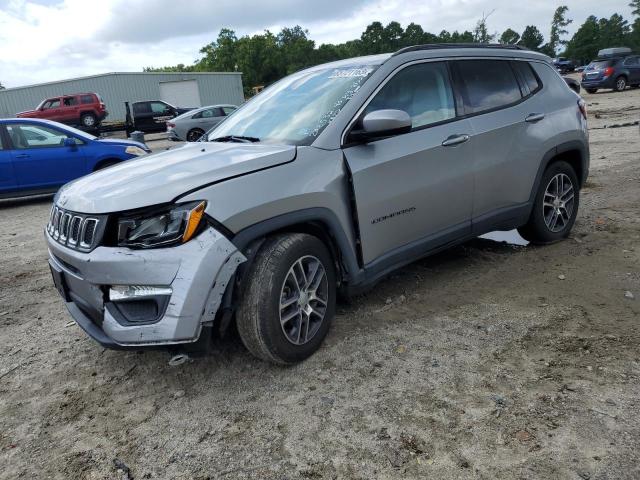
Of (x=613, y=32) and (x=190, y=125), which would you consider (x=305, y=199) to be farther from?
(x=613, y=32)

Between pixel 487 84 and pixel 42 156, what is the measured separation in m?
7.91

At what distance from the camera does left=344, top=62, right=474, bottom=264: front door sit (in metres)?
3.30

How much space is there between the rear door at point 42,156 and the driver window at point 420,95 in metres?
7.40

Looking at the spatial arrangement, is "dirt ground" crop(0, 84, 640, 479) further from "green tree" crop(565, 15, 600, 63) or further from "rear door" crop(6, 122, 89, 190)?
"green tree" crop(565, 15, 600, 63)

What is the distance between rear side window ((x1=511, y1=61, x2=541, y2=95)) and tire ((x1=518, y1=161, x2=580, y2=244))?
716 mm

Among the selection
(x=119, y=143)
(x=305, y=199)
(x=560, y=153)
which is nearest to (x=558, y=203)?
(x=560, y=153)

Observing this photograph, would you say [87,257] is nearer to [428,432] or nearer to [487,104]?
[428,432]

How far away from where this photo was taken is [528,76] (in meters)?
4.63

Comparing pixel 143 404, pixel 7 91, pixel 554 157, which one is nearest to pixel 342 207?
pixel 143 404

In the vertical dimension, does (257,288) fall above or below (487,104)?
below

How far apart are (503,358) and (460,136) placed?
1.66m

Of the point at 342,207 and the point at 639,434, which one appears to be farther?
the point at 342,207

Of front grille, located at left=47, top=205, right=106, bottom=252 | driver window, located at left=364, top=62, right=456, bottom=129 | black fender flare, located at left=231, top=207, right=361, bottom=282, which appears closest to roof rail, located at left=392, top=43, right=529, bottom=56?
driver window, located at left=364, top=62, right=456, bottom=129

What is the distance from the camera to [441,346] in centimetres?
323
